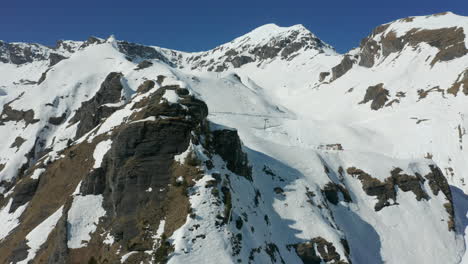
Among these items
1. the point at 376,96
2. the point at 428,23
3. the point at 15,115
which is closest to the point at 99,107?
the point at 15,115

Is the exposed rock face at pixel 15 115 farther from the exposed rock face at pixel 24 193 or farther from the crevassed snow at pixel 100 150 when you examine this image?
the crevassed snow at pixel 100 150

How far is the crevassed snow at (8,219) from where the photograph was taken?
43191mm

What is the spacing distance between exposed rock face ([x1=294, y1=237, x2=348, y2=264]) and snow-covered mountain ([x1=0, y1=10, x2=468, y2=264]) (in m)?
0.13

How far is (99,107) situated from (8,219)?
27.7m

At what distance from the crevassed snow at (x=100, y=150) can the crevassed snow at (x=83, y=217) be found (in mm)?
4129

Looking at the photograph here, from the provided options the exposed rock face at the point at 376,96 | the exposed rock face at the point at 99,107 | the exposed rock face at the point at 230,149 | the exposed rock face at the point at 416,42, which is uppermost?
the exposed rock face at the point at 416,42

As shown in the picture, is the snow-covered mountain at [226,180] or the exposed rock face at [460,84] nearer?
the snow-covered mountain at [226,180]

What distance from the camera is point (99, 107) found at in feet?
224

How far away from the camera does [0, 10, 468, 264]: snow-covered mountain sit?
103 feet

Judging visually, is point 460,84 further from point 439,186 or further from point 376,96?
point 439,186

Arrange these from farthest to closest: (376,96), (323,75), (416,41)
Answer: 1. (323,75)
2. (416,41)
3. (376,96)

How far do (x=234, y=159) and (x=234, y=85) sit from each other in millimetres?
81261

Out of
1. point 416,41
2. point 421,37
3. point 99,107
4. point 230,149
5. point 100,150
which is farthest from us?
point 416,41

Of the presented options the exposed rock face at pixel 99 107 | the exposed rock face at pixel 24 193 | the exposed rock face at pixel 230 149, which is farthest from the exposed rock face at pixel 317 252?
the exposed rock face at pixel 99 107
